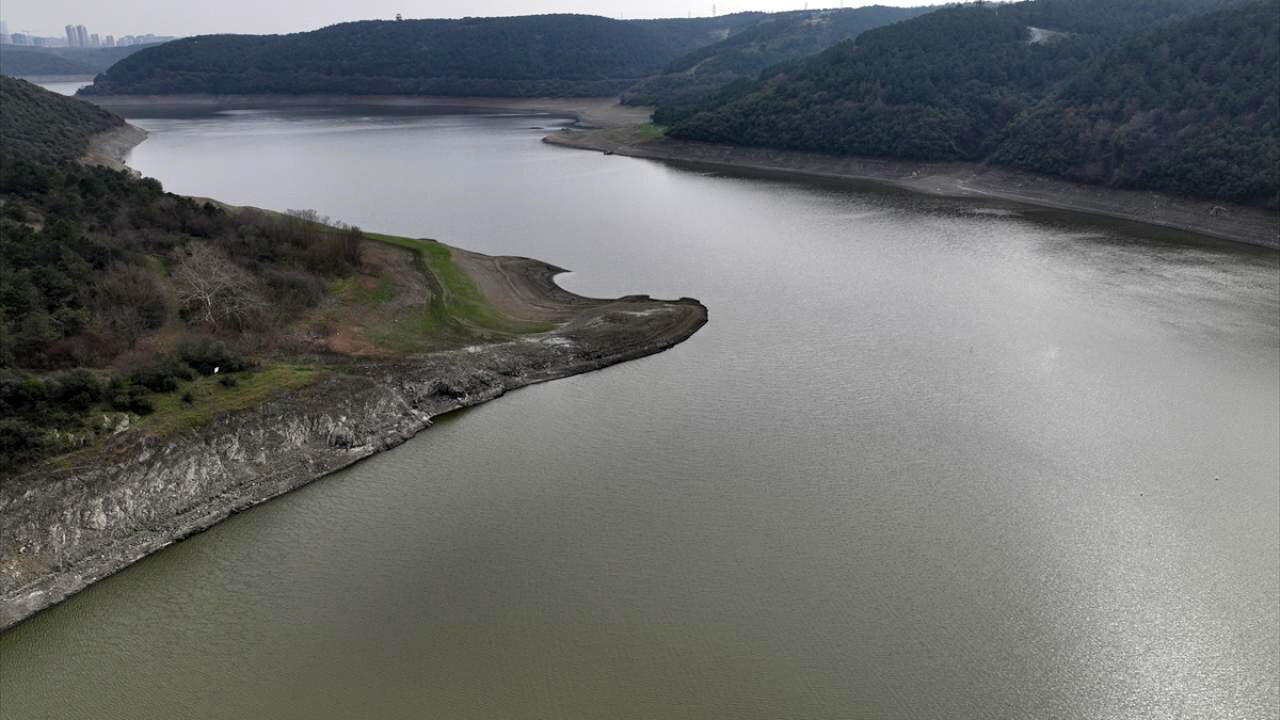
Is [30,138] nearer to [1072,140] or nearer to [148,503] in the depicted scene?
[148,503]

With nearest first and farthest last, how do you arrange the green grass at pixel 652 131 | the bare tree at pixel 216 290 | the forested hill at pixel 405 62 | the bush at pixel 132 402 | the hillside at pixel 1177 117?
1. the bush at pixel 132 402
2. the bare tree at pixel 216 290
3. the hillside at pixel 1177 117
4. the green grass at pixel 652 131
5. the forested hill at pixel 405 62

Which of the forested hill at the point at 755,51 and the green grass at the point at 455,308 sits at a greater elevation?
the forested hill at the point at 755,51

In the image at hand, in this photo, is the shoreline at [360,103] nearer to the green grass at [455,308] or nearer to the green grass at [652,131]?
the green grass at [652,131]

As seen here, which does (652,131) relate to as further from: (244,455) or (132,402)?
(132,402)

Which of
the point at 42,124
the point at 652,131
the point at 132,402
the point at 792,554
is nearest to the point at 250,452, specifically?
the point at 132,402

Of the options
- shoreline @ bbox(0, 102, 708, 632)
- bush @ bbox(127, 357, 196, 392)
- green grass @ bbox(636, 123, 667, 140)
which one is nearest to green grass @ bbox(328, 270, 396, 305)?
shoreline @ bbox(0, 102, 708, 632)

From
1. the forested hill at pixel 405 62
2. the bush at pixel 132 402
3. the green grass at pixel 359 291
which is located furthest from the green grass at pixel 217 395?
the forested hill at pixel 405 62

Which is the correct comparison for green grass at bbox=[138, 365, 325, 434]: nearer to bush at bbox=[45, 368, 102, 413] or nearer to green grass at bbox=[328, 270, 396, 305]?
bush at bbox=[45, 368, 102, 413]
